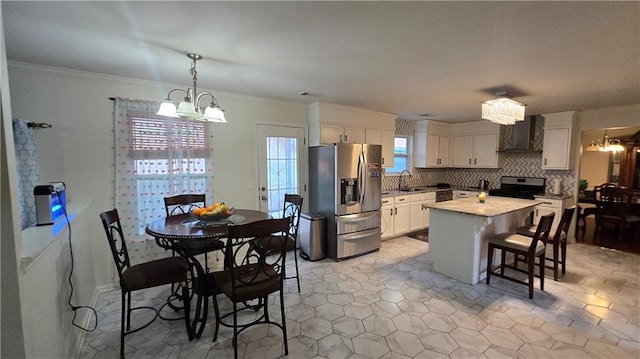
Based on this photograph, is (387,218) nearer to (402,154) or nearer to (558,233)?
(402,154)

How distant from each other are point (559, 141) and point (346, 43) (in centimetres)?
484

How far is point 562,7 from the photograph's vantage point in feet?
5.09

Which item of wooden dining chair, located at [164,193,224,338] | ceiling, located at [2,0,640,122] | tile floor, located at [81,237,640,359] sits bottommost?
tile floor, located at [81,237,640,359]

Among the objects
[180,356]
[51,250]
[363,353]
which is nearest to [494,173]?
[363,353]

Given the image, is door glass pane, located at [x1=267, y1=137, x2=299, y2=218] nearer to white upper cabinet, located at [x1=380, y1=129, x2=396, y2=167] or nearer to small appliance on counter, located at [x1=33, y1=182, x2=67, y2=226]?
white upper cabinet, located at [x1=380, y1=129, x2=396, y2=167]

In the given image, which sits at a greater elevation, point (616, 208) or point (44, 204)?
point (44, 204)

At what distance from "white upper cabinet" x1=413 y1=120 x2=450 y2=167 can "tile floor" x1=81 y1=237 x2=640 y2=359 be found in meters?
2.98

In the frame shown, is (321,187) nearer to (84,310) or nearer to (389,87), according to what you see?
(389,87)

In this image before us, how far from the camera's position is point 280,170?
4.11 m

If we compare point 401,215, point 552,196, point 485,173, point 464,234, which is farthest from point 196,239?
point 485,173

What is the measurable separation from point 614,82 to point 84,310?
18.7 ft

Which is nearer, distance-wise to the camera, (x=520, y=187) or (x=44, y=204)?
(x=44, y=204)

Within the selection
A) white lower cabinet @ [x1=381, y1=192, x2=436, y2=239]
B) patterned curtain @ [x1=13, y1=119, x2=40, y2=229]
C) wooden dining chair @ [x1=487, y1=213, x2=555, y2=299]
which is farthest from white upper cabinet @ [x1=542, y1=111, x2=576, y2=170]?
patterned curtain @ [x1=13, y1=119, x2=40, y2=229]

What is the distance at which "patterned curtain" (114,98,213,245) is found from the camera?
299 cm
